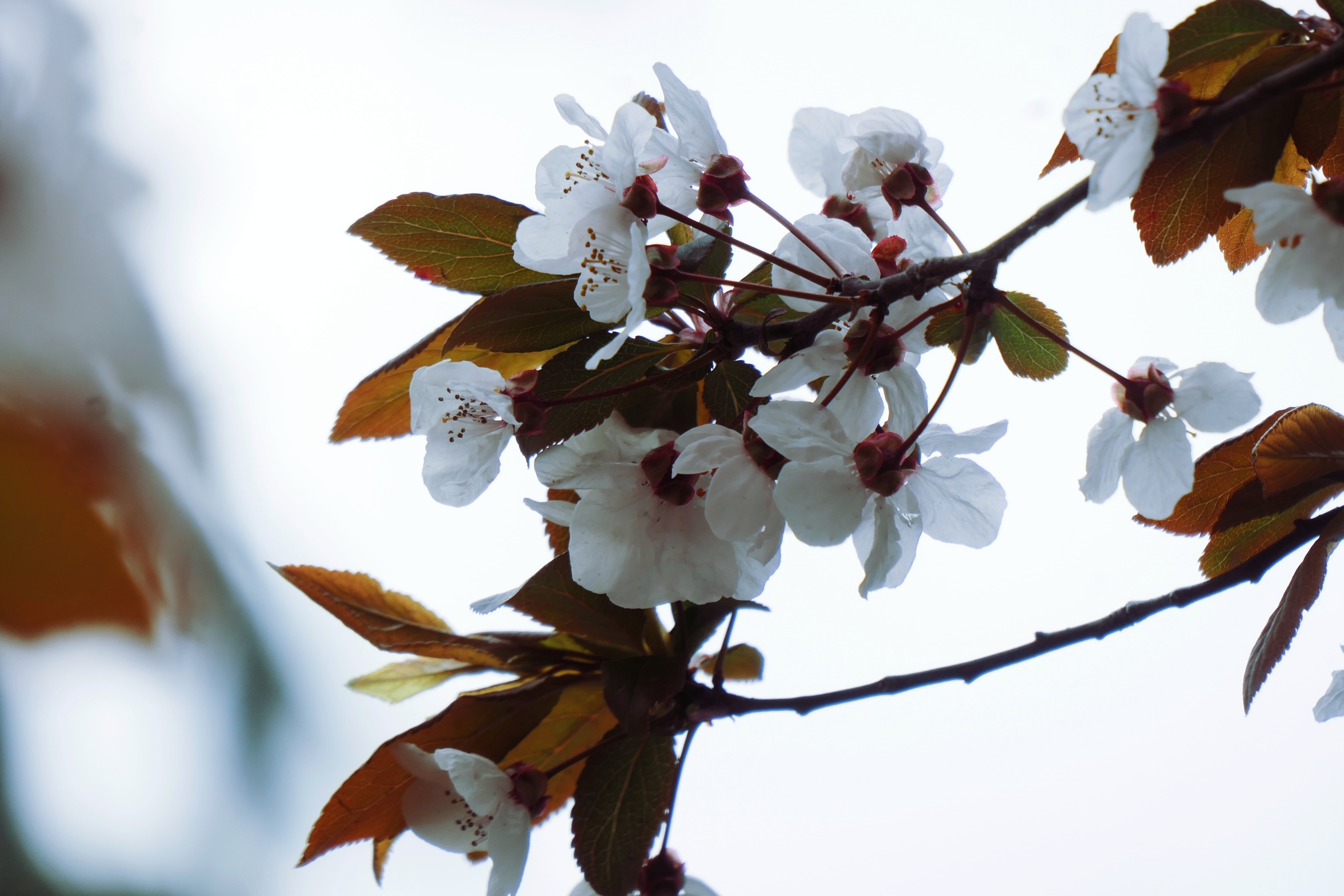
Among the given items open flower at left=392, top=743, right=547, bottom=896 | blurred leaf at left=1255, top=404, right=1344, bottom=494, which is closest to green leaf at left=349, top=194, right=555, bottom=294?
open flower at left=392, top=743, right=547, bottom=896

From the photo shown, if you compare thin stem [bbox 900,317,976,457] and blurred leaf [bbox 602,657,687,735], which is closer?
thin stem [bbox 900,317,976,457]

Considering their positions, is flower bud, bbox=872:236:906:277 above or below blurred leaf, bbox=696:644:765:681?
above

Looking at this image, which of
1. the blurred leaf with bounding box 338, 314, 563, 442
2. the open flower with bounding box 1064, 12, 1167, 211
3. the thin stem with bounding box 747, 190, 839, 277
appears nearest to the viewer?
the open flower with bounding box 1064, 12, 1167, 211

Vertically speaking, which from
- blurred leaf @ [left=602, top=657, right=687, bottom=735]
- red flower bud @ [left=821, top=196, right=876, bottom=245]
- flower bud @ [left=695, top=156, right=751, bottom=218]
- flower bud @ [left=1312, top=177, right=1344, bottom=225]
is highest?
red flower bud @ [left=821, top=196, right=876, bottom=245]

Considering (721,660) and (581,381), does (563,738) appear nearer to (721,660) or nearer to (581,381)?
(721,660)

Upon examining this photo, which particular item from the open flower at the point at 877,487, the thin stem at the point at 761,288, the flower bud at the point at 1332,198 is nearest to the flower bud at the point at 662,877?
the open flower at the point at 877,487

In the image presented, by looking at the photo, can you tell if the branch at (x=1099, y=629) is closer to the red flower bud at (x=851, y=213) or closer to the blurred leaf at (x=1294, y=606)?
the blurred leaf at (x=1294, y=606)

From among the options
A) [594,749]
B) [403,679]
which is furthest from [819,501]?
[403,679]

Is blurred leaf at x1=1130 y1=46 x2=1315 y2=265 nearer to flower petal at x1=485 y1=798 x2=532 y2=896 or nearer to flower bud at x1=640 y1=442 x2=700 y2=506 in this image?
flower bud at x1=640 y1=442 x2=700 y2=506
